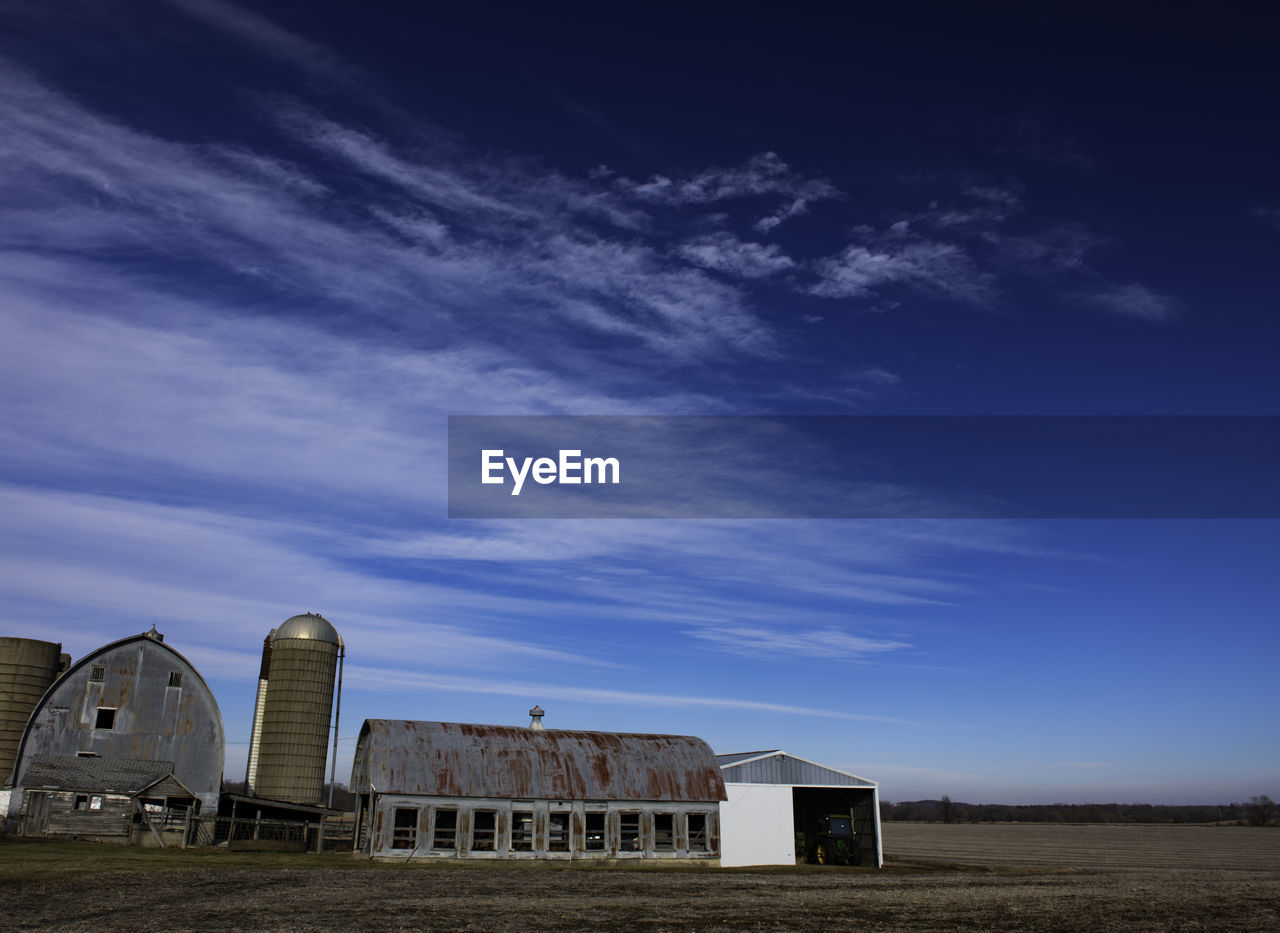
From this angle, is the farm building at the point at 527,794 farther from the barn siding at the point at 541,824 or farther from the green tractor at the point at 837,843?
the green tractor at the point at 837,843

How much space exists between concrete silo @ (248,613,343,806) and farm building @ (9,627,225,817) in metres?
2.15

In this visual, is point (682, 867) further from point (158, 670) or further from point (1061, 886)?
point (158, 670)

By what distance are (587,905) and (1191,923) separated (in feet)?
42.0

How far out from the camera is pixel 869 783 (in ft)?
136

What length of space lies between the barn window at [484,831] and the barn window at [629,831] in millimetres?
5172

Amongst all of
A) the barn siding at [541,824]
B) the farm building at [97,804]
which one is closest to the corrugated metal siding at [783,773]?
the barn siding at [541,824]

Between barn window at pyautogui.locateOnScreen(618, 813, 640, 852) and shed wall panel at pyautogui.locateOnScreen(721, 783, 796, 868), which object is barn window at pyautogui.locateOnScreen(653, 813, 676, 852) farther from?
shed wall panel at pyautogui.locateOnScreen(721, 783, 796, 868)

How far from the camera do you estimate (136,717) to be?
137 ft

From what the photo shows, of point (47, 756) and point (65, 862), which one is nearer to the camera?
point (65, 862)

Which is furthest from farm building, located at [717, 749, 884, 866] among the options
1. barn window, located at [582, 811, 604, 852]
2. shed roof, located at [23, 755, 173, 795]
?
shed roof, located at [23, 755, 173, 795]

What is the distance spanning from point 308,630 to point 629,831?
19662 millimetres

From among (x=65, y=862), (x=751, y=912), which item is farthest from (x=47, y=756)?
(x=751, y=912)

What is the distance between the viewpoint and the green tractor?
135 feet

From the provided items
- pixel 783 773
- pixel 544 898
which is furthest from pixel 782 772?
pixel 544 898
